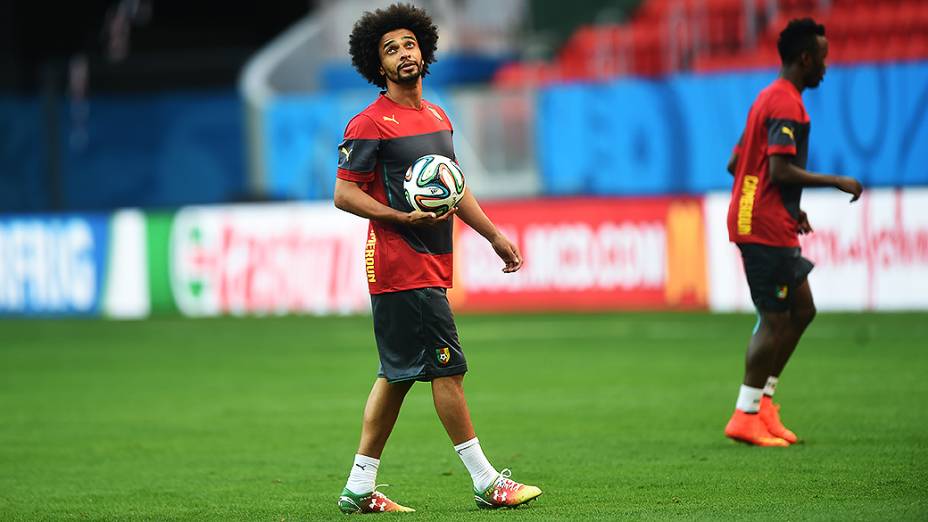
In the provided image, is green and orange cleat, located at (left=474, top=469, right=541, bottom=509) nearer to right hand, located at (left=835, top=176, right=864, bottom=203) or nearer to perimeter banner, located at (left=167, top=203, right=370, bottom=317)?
right hand, located at (left=835, top=176, right=864, bottom=203)

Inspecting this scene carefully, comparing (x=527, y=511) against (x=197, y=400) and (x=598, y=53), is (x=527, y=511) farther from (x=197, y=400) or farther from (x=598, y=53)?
(x=598, y=53)

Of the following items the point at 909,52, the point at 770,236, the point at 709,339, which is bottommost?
the point at 709,339

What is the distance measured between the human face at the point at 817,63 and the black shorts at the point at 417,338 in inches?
122

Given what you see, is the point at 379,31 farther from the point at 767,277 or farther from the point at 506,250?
the point at 767,277

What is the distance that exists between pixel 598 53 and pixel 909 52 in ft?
20.1

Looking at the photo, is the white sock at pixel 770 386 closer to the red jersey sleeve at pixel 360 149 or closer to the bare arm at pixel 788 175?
the bare arm at pixel 788 175

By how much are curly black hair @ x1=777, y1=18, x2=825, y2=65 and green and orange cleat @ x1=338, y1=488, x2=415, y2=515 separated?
3630 millimetres

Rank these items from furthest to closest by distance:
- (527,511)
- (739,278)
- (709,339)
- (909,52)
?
1. (909,52)
2. (739,278)
3. (709,339)
4. (527,511)

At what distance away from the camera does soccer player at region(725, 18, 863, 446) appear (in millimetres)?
9211

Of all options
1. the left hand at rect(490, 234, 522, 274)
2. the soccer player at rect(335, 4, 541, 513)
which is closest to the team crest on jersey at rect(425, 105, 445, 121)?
the soccer player at rect(335, 4, 541, 513)

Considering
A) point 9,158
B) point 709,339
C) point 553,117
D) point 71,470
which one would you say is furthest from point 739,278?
point 9,158

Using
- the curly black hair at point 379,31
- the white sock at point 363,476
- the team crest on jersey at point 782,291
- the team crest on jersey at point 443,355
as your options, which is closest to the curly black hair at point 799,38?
the team crest on jersey at point 782,291

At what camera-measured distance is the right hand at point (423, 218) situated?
7.21 meters

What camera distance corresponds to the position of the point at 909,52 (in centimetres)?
2294
